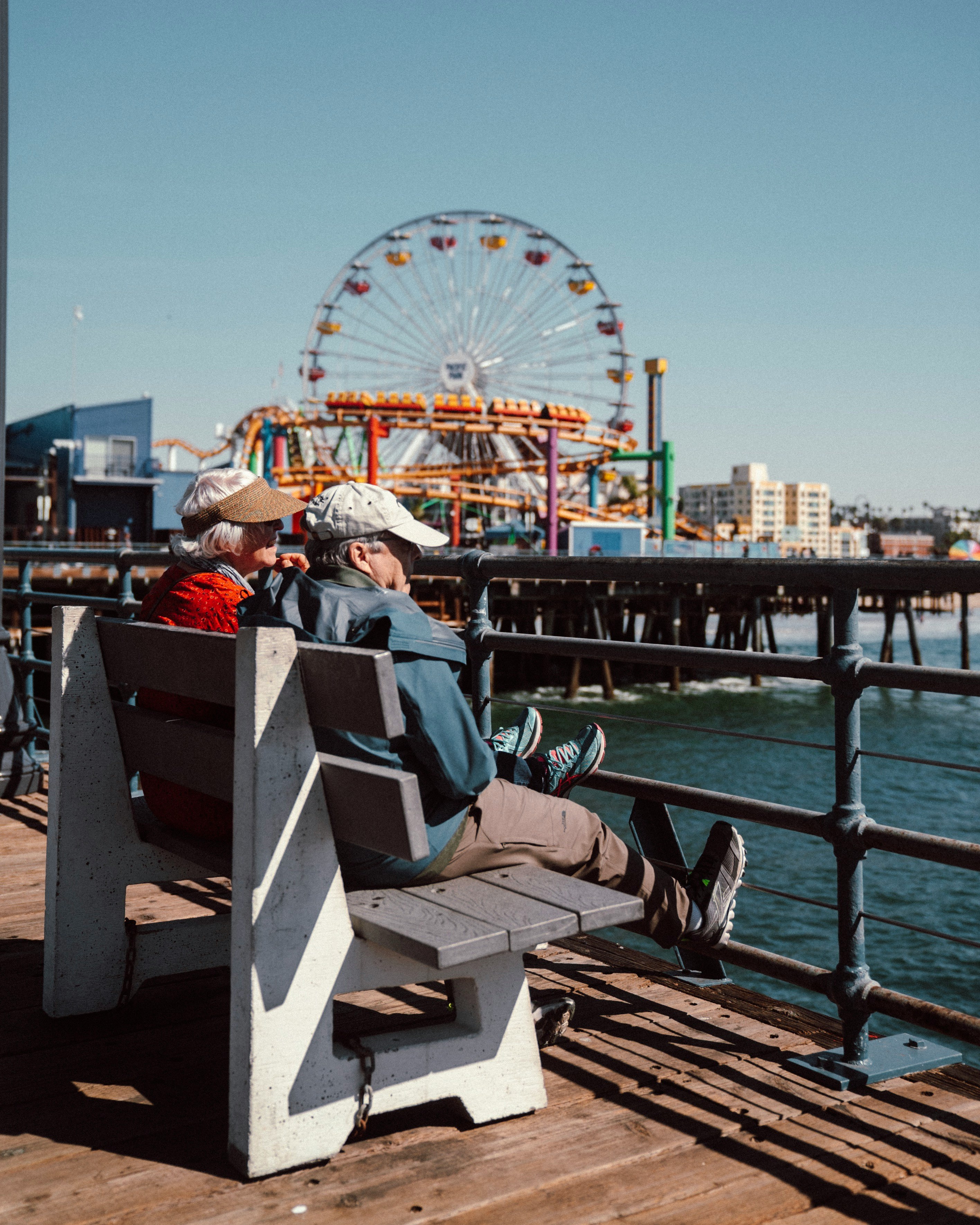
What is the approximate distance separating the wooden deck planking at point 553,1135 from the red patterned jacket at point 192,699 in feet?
1.60

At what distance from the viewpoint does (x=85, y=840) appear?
2633 mm

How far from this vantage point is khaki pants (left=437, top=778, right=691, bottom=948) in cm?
229

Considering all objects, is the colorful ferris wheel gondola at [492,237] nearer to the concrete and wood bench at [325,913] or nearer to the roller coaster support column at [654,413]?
the roller coaster support column at [654,413]

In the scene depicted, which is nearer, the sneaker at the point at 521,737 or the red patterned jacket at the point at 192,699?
the red patterned jacket at the point at 192,699

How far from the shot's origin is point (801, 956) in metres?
9.27

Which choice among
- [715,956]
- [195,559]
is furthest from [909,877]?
[195,559]

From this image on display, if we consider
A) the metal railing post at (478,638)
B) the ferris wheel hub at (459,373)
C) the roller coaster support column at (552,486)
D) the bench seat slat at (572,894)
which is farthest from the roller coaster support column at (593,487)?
the bench seat slat at (572,894)

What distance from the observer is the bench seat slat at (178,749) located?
217 cm

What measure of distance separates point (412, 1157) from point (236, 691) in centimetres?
85

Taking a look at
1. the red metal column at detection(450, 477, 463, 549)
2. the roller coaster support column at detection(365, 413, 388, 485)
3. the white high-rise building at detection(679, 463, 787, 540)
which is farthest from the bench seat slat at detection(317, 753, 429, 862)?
the white high-rise building at detection(679, 463, 787, 540)

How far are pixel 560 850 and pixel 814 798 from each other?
48.3 ft

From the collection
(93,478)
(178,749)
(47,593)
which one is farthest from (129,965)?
(93,478)

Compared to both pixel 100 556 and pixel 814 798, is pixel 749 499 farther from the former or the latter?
pixel 100 556

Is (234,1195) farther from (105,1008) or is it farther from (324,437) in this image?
(324,437)
